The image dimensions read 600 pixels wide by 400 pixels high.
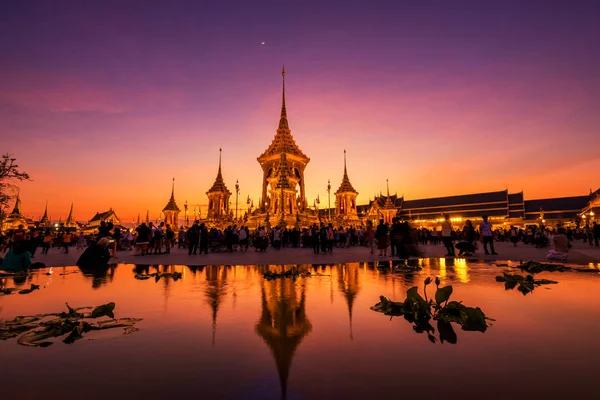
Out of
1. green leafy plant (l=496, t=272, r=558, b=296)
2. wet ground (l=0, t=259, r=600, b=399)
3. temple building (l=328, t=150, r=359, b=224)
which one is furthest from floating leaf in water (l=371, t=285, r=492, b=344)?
temple building (l=328, t=150, r=359, b=224)

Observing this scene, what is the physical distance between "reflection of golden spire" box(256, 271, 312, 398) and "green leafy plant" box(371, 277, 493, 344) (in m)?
1.20

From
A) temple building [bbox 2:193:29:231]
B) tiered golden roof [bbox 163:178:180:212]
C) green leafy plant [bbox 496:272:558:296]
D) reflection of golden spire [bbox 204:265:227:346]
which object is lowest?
reflection of golden spire [bbox 204:265:227:346]

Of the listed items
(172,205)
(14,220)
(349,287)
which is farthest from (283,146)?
(14,220)

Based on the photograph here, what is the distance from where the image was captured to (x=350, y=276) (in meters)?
8.17

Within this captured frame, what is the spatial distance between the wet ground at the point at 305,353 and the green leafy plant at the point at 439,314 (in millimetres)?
102

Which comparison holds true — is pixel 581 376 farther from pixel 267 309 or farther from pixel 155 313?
pixel 155 313

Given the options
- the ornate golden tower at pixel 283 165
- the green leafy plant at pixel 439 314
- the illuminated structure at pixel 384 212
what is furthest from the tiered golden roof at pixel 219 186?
the green leafy plant at pixel 439 314

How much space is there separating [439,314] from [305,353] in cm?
201

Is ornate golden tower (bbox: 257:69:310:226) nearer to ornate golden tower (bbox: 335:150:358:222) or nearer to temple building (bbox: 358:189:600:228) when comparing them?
ornate golden tower (bbox: 335:150:358:222)

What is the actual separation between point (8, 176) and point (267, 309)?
29316 mm

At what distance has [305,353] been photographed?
9.50 ft

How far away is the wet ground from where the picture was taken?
7.32 ft

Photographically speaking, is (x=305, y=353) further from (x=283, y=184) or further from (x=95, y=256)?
(x=283, y=184)

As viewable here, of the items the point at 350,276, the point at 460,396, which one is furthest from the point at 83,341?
the point at 350,276
